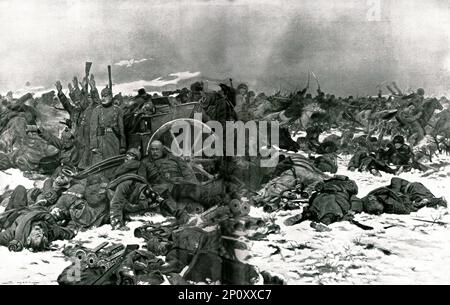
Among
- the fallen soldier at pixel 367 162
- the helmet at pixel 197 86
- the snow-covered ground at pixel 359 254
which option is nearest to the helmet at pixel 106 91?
the helmet at pixel 197 86

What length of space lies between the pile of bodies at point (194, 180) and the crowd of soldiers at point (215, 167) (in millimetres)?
17

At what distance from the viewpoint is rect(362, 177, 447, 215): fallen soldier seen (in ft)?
25.0

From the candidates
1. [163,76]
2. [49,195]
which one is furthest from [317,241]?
[49,195]

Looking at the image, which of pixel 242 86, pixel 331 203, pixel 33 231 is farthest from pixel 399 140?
pixel 33 231

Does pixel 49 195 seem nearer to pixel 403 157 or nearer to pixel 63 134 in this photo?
pixel 63 134

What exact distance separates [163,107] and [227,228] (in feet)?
7.58

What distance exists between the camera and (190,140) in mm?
7750

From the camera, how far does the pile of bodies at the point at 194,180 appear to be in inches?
299

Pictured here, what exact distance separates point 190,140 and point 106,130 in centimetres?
145

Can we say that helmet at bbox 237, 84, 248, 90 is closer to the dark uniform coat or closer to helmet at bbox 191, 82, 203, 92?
helmet at bbox 191, 82, 203, 92

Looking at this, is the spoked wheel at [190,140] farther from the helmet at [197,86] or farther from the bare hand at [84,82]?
the bare hand at [84,82]

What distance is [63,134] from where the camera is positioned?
7871mm

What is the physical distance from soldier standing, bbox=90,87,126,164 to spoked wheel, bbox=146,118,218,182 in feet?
1.81
